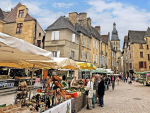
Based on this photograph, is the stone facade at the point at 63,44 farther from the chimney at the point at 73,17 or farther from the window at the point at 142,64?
the window at the point at 142,64

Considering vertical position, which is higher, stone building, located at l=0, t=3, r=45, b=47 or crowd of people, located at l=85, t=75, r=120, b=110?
stone building, located at l=0, t=3, r=45, b=47

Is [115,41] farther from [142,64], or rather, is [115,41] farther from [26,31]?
[26,31]

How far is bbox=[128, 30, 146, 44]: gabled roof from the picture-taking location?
131ft

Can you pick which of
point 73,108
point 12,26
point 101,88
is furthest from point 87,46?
point 73,108

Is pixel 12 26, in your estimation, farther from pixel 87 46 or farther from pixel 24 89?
pixel 24 89

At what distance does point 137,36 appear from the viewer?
4141 centimetres

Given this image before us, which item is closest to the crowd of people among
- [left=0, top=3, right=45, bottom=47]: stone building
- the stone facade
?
the stone facade

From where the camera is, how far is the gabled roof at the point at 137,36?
1576 inches

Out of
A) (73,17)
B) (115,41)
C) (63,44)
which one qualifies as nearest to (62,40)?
(63,44)

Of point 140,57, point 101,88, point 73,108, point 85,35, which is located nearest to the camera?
point 73,108

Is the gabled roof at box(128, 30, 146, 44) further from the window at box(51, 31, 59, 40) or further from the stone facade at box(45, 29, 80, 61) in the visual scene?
the window at box(51, 31, 59, 40)

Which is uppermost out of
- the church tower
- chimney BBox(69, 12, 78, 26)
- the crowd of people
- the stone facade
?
the church tower

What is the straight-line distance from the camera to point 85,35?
23.2 meters

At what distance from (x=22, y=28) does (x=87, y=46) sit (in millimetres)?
11308
